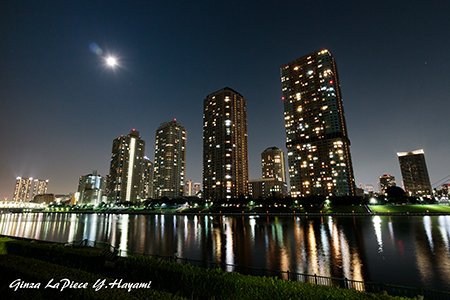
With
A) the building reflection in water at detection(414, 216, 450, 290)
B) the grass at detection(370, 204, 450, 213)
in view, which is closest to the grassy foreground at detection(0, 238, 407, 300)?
the building reflection in water at detection(414, 216, 450, 290)

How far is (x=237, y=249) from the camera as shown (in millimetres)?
36094

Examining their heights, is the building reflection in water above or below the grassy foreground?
below

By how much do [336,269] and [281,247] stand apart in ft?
41.6

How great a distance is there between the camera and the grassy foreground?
8.53 m

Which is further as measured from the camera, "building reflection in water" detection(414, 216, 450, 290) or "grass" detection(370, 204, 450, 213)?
"grass" detection(370, 204, 450, 213)

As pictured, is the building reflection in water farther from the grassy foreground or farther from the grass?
the grass

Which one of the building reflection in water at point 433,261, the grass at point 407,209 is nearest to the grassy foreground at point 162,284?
the building reflection in water at point 433,261

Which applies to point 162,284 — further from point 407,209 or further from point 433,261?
point 407,209

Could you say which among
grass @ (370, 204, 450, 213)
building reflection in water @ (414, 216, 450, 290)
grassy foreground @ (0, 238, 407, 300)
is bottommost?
building reflection in water @ (414, 216, 450, 290)

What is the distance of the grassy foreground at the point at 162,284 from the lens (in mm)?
8531

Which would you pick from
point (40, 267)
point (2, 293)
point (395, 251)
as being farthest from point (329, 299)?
point (395, 251)

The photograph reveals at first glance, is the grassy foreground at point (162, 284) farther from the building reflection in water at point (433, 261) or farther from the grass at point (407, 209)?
the grass at point (407, 209)

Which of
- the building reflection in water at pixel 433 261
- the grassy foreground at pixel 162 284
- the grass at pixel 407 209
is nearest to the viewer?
the grassy foreground at pixel 162 284

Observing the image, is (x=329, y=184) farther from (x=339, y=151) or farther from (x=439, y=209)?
(x=439, y=209)
